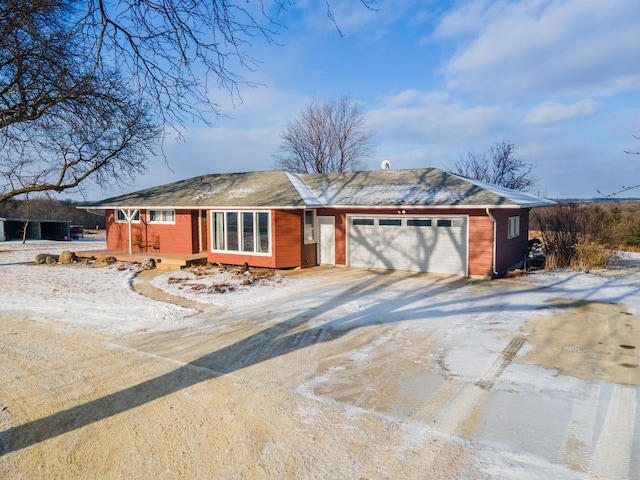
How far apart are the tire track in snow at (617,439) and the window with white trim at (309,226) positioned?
11.3 meters

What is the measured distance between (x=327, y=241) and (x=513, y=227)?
6599mm

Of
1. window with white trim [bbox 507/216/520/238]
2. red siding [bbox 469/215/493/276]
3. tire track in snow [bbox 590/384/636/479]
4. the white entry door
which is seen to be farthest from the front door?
tire track in snow [bbox 590/384/636/479]

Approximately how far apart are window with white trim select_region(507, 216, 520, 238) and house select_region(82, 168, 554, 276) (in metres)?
0.04

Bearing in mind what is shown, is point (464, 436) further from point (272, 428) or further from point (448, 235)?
point (448, 235)

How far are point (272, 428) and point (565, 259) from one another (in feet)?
46.3

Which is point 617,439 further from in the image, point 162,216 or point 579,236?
point 162,216

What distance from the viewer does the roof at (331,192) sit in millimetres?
13203

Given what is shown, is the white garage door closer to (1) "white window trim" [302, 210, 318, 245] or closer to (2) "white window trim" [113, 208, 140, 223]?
(1) "white window trim" [302, 210, 318, 245]

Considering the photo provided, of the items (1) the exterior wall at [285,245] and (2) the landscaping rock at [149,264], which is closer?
(1) the exterior wall at [285,245]

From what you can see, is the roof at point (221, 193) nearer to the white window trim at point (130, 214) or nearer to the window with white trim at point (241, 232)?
the white window trim at point (130, 214)

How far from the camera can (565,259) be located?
14.8m

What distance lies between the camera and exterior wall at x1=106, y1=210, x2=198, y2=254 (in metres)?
17.3

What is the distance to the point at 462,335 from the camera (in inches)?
286

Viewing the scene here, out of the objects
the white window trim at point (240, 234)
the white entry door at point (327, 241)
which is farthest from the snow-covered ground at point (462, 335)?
the white window trim at point (240, 234)
